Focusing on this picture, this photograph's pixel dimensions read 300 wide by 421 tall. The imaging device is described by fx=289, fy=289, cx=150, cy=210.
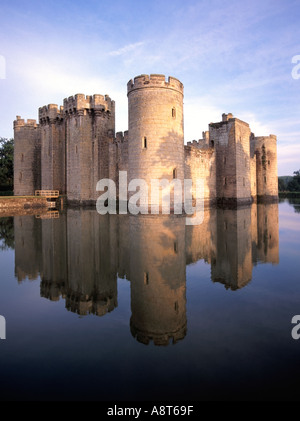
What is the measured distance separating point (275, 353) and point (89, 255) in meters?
4.93

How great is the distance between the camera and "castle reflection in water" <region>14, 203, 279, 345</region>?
4.06 meters

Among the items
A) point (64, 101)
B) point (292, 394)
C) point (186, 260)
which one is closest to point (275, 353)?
point (292, 394)

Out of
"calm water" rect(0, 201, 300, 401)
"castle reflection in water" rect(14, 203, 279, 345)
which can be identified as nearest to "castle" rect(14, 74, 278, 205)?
"castle reflection in water" rect(14, 203, 279, 345)

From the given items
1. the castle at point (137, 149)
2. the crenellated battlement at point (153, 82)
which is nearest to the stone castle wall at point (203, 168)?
the castle at point (137, 149)

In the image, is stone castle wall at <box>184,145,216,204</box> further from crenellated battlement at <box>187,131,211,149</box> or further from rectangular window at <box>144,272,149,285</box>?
rectangular window at <box>144,272,149,285</box>

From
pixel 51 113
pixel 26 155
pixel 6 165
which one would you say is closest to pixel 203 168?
pixel 51 113

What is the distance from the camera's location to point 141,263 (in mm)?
6145

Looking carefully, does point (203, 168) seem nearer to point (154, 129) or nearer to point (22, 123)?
point (154, 129)

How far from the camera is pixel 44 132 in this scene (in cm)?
2630

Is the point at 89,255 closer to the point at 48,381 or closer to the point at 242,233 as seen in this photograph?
the point at 48,381

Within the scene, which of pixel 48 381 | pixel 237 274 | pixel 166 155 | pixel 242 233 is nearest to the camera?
pixel 48 381

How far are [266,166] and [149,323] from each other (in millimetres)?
29882
